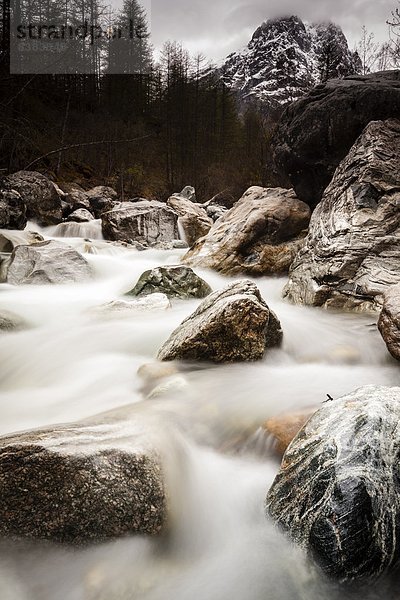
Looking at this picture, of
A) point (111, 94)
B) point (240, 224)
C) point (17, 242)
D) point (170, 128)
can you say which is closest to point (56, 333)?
point (240, 224)

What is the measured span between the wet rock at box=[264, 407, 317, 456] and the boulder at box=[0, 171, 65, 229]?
13.4m

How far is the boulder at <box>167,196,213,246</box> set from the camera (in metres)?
14.4

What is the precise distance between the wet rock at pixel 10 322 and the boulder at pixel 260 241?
4.23m

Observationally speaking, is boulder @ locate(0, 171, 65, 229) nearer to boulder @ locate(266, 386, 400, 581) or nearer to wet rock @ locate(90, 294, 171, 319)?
wet rock @ locate(90, 294, 171, 319)

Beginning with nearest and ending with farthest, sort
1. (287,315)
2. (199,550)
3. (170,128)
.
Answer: (199,550), (287,315), (170,128)

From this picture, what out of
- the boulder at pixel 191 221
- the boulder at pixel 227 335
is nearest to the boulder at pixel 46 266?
the boulder at pixel 227 335

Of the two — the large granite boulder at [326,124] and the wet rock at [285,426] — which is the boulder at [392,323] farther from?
the large granite boulder at [326,124]

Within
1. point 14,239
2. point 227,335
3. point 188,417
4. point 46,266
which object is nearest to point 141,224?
point 14,239

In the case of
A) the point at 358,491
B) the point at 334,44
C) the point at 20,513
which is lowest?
the point at 20,513

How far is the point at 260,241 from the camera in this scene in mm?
8305

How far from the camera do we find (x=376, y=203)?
605 centimetres

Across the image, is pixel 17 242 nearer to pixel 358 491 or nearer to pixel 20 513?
pixel 20 513

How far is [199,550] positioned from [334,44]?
64.7 feet

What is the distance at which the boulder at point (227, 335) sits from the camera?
3.54m
